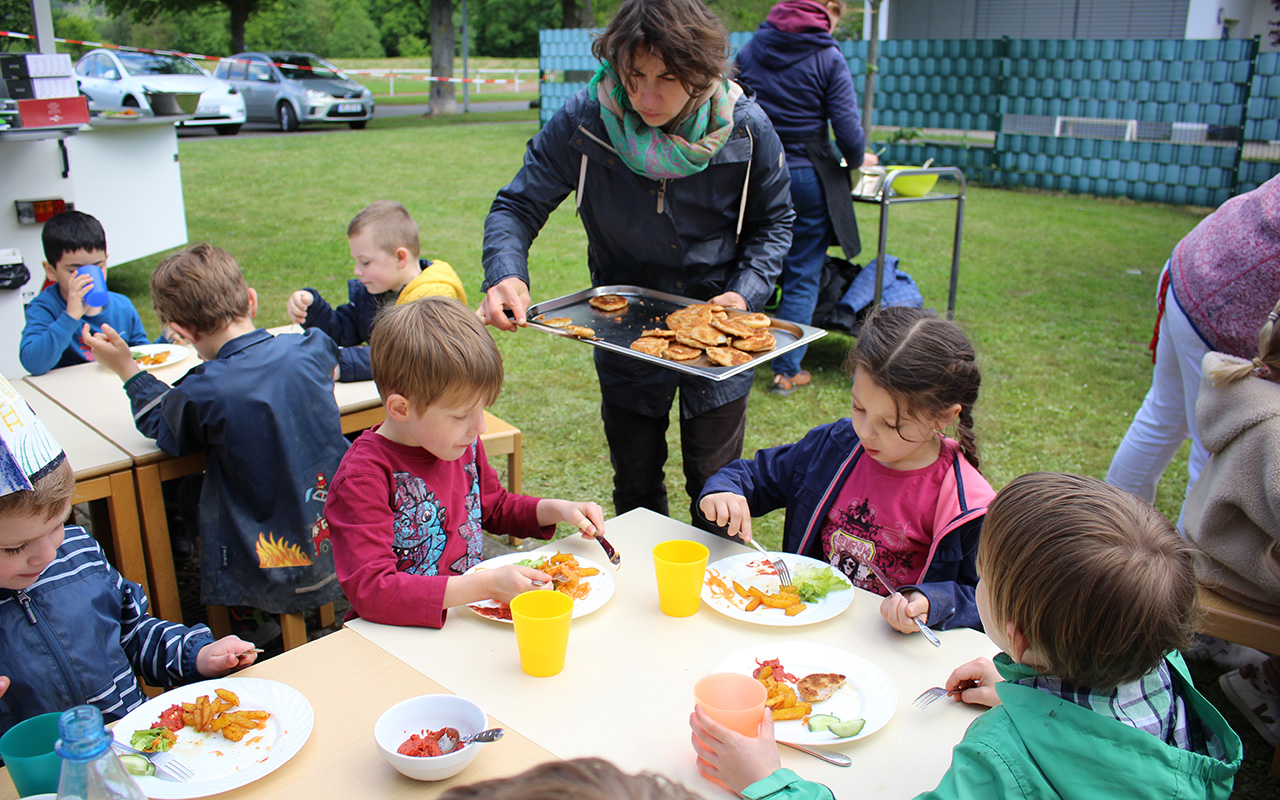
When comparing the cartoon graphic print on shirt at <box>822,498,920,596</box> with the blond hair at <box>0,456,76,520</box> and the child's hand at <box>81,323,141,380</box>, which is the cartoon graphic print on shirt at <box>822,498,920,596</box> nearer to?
the blond hair at <box>0,456,76,520</box>

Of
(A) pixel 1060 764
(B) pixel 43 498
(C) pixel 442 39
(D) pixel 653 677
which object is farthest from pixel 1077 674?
(C) pixel 442 39

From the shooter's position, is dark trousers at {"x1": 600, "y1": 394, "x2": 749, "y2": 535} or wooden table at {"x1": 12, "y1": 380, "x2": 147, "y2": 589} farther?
dark trousers at {"x1": 600, "y1": 394, "x2": 749, "y2": 535}

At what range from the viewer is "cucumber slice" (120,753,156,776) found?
1338 millimetres

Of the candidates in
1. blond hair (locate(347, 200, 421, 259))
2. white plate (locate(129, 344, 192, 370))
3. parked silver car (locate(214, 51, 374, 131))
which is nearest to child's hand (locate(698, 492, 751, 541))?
blond hair (locate(347, 200, 421, 259))

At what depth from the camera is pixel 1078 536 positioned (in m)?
1.22

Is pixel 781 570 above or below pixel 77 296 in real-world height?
below

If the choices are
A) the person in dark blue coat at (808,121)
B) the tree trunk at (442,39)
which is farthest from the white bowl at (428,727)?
the tree trunk at (442,39)

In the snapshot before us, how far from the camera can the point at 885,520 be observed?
7.04 ft

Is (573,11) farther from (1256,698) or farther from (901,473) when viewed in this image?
(901,473)

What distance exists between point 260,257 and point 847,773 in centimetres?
886

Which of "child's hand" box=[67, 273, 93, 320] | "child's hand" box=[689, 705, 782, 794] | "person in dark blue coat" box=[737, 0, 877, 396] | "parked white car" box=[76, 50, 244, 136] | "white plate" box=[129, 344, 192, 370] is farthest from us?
"parked white car" box=[76, 50, 244, 136]

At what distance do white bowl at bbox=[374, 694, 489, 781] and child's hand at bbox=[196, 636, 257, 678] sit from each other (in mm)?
490

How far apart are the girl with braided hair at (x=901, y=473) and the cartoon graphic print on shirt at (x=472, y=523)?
21.5 inches

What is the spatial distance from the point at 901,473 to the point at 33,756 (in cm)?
172
